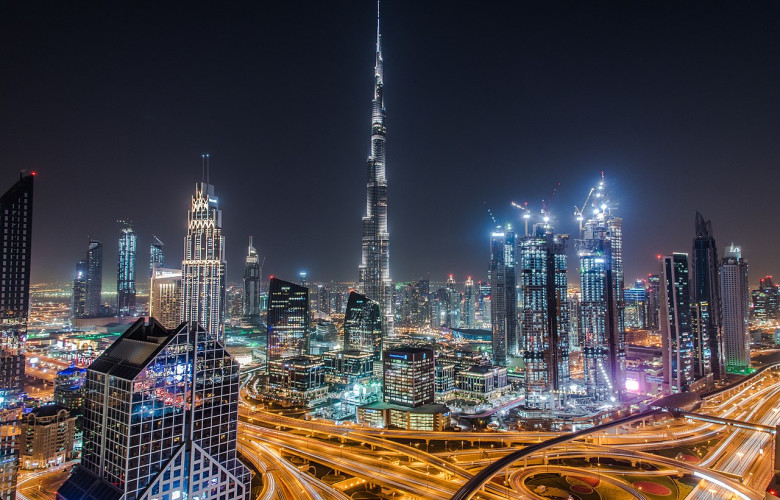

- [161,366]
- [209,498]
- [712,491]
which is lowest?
[712,491]

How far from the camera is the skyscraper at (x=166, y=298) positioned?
74.1 meters

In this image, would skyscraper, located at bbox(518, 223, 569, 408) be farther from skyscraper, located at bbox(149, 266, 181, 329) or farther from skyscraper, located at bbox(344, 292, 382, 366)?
skyscraper, located at bbox(149, 266, 181, 329)

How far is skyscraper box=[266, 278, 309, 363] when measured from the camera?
2699 inches

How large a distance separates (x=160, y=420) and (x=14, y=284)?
67.1 ft

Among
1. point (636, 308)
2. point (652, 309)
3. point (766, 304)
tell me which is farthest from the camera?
point (636, 308)

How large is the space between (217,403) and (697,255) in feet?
227

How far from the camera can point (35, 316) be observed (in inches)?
3565

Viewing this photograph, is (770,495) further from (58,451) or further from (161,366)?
(58,451)

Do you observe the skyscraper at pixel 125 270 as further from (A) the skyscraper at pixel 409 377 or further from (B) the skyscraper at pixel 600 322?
(B) the skyscraper at pixel 600 322

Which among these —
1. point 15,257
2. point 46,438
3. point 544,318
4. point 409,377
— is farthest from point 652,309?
point 15,257

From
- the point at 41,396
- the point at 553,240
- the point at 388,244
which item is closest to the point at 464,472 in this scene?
the point at 553,240

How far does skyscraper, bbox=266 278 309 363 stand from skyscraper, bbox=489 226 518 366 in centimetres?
3200

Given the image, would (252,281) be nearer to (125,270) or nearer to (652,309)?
(125,270)

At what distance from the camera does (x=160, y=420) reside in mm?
15859
